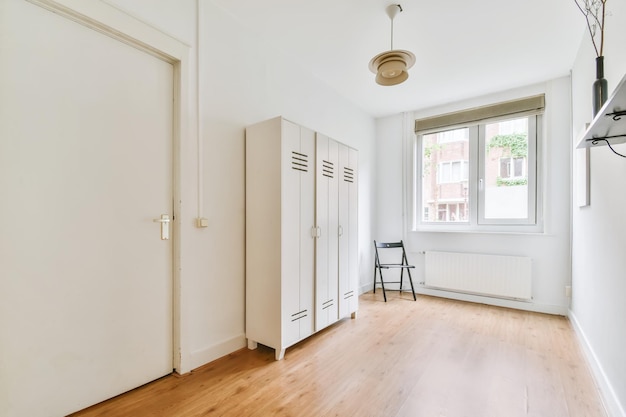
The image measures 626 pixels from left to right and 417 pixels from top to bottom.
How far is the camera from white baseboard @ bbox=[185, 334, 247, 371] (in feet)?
6.99

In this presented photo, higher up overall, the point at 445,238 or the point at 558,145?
the point at 558,145

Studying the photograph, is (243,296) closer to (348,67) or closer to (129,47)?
(129,47)

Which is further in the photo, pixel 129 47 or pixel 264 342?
pixel 264 342

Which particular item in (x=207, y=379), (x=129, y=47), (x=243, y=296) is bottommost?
(x=207, y=379)

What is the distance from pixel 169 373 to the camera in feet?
6.75

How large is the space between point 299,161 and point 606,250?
2236 mm

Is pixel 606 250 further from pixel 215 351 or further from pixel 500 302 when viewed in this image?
pixel 215 351

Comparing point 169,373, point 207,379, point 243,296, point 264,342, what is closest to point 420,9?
point 243,296

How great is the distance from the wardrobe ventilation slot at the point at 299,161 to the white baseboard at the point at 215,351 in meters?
1.53

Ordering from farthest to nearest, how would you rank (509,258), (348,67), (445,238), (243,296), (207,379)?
(445,238), (509,258), (348,67), (243,296), (207,379)

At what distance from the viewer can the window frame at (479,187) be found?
3.62 meters

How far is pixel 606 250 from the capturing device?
189 cm

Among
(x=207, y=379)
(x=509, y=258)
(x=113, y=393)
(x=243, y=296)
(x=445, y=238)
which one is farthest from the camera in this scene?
(x=445, y=238)

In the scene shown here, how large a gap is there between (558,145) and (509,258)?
4.79ft
